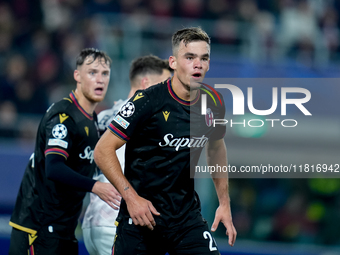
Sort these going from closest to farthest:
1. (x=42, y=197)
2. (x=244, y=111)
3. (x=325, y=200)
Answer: (x=42, y=197)
(x=244, y=111)
(x=325, y=200)

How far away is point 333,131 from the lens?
27.9ft

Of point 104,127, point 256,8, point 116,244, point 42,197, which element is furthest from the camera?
Answer: point 256,8

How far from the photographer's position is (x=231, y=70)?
28.8 ft

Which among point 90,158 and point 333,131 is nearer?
point 90,158

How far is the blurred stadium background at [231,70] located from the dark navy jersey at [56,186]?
3.04 m

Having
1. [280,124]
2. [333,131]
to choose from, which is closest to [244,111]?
[280,124]

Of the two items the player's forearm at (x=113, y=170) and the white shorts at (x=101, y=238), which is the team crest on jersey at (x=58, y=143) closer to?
the player's forearm at (x=113, y=170)

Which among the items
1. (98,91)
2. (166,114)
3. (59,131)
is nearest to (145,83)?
(98,91)

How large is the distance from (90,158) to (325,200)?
17.3ft

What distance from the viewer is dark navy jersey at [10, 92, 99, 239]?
4.41m

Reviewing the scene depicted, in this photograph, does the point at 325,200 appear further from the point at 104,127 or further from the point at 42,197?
the point at 42,197

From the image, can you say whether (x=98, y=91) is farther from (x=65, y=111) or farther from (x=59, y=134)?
(x=59, y=134)

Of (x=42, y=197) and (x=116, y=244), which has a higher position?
(x=42, y=197)

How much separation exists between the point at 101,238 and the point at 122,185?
4.94 feet
